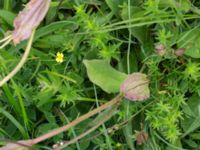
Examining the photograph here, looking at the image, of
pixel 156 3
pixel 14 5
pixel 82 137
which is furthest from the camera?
pixel 14 5

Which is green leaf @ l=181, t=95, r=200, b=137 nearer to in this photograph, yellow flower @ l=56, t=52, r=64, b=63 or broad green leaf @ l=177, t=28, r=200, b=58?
broad green leaf @ l=177, t=28, r=200, b=58

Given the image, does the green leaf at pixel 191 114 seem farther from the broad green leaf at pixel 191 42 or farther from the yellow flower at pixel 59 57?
the yellow flower at pixel 59 57

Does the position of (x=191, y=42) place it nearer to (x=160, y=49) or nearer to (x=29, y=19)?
(x=160, y=49)

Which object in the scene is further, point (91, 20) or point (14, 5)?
point (14, 5)

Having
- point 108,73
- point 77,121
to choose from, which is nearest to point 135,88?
point 108,73

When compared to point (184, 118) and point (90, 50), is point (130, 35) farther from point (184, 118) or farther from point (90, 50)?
point (184, 118)

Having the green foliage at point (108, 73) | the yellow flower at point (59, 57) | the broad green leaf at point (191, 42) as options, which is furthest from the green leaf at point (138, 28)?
the yellow flower at point (59, 57)

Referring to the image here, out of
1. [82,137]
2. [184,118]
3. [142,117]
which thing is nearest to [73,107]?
[82,137]
